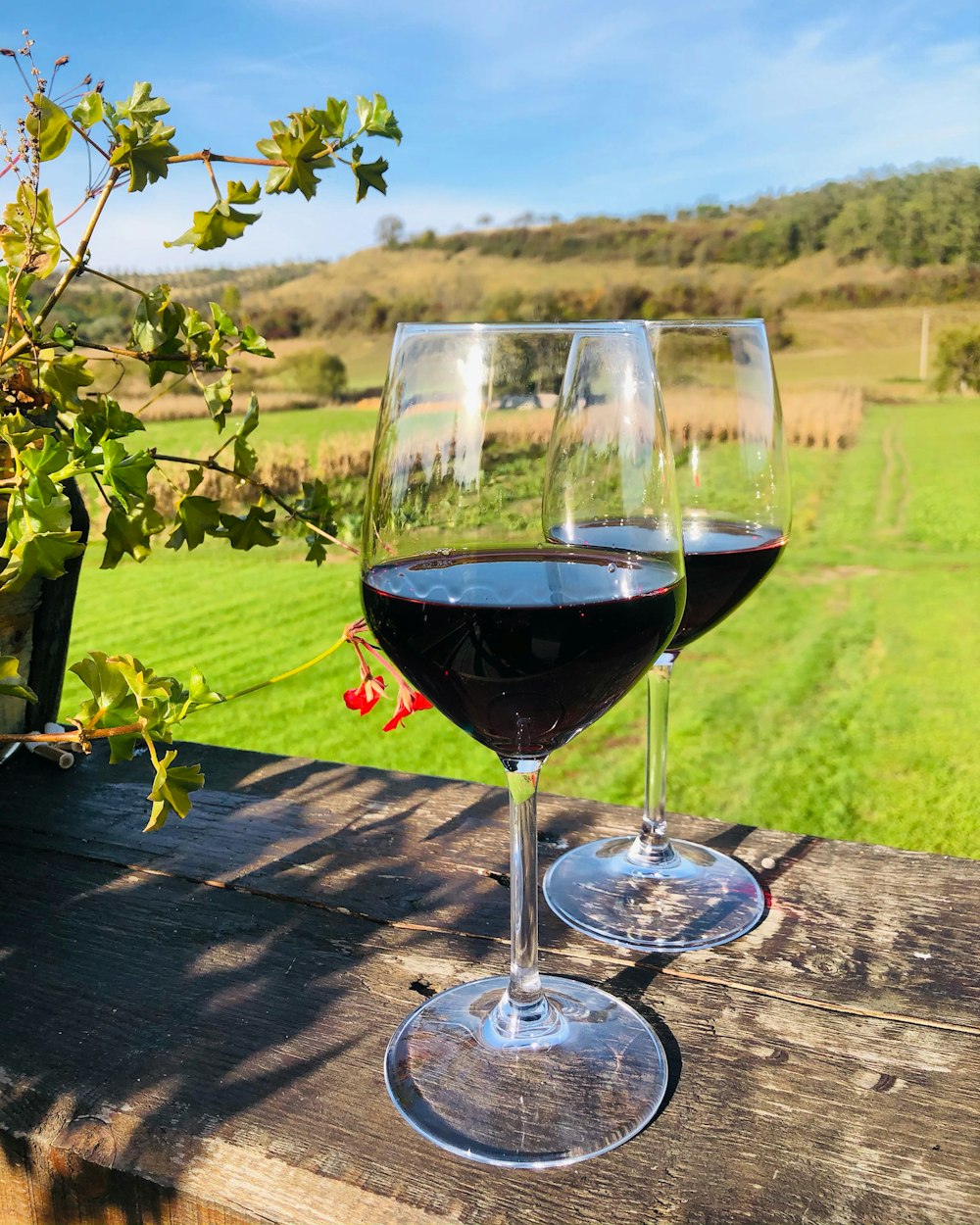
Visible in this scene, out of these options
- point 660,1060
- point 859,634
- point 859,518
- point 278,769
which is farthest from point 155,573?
point 660,1060

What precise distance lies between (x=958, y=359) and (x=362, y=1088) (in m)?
15.9

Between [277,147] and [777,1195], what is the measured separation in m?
0.89

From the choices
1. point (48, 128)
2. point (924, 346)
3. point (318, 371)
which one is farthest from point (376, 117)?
point (924, 346)

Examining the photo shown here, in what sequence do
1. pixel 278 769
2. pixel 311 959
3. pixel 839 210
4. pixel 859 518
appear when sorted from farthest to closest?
pixel 839 210 → pixel 859 518 → pixel 278 769 → pixel 311 959

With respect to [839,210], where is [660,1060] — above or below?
below

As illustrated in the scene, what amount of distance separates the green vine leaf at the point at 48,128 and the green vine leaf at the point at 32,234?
32 millimetres

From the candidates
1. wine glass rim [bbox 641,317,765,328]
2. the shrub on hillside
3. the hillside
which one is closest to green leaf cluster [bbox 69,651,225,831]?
wine glass rim [bbox 641,317,765,328]

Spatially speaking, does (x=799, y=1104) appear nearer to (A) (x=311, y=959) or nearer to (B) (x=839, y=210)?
(A) (x=311, y=959)

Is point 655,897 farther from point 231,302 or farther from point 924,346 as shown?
point 924,346

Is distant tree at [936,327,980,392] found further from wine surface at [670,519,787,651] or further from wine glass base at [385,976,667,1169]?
wine glass base at [385,976,667,1169]

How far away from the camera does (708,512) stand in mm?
1047

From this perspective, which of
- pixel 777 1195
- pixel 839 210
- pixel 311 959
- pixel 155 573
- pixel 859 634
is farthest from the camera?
pixel 839 210

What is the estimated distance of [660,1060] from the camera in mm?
712

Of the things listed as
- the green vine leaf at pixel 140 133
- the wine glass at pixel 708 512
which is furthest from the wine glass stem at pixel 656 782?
the green vine leaf at pixel 140 133
